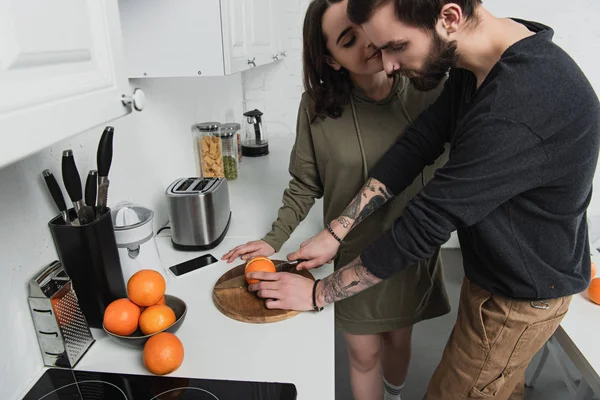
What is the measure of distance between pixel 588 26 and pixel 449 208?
213 cm

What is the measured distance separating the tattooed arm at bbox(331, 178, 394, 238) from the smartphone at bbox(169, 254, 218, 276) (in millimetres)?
359

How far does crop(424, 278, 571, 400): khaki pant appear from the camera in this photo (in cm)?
91

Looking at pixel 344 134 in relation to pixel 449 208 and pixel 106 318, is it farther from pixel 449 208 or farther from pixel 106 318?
pixel 106 318

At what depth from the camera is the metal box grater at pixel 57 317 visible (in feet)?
2.46

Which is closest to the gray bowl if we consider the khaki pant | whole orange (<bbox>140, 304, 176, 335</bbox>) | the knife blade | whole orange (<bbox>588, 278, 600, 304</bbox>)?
whole orange (<bbox>140, 304, 176, 335</bbox>)

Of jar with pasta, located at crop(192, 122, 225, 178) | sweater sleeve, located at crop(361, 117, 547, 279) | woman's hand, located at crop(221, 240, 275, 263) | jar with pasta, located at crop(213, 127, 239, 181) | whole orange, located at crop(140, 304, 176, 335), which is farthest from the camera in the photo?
jar with pasta, located at crop(213, 127, 239, 181)

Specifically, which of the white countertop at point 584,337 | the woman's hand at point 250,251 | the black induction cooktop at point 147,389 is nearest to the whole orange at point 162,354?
the black induction cooktop at point 147,389

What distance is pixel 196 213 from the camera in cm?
117

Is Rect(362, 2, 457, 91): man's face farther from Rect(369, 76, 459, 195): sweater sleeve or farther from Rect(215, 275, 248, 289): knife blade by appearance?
Rect(215, 275, 248, 289): knife blade

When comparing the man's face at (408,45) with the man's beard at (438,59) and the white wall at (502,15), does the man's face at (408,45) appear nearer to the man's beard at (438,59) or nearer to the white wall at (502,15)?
the man's beard at (438,59)

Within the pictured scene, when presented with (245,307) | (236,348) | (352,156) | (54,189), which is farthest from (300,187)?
(54,189)

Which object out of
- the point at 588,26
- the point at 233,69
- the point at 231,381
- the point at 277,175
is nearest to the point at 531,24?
the point at 233,69

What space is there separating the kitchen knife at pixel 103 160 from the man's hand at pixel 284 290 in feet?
1.20

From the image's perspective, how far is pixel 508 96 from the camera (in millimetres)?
699
